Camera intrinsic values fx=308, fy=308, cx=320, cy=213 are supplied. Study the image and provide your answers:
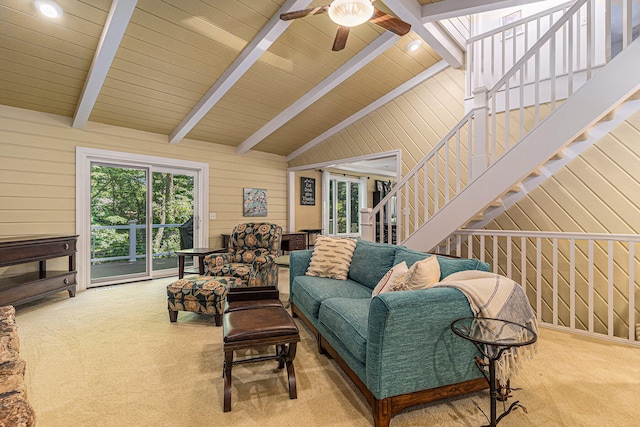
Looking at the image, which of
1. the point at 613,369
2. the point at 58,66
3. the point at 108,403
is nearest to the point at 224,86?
the point at 58,66

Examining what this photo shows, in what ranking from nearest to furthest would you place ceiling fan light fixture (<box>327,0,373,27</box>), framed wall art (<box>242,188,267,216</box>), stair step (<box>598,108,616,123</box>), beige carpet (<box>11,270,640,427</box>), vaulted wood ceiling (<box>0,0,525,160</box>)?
beige carpet (<box>11,270,640,427</box>)
ceiling fan light fixture (<box>327,0,373,27</box>)
stair step (<box>598,108,616,123</box>)
vaulted wood ceiling (<box>0,0,525,160</box>)
framed wall art (<box>242,188,267,216</box>)

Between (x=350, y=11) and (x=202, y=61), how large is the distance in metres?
2.05

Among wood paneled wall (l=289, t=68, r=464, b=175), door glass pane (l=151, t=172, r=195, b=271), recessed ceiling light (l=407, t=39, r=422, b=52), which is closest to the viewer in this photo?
recessed ceiling light (l=407, t=39, r=422, b=52)

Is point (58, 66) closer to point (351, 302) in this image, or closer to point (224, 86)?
point (224, 86)

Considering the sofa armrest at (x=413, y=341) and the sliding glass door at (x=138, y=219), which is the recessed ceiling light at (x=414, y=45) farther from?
the sliding glass door at (x=138, y=219)

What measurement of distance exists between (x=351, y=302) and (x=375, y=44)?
3.16m

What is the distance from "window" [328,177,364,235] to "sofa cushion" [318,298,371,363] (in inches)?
218

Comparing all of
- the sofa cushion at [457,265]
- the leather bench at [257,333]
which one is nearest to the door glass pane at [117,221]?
the leather bench at [257,333]

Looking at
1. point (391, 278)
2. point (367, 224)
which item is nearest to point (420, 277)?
point (391, 278)

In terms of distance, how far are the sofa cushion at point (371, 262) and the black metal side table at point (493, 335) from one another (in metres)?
1.02

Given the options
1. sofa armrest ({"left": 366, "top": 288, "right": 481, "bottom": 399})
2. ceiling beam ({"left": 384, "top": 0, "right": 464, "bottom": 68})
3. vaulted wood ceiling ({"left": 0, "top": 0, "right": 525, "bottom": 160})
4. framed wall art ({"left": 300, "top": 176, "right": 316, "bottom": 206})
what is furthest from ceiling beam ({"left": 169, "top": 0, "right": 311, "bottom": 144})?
framed wall art ({"left": 300, "top": 176, "right": 316, "bottom": 206})

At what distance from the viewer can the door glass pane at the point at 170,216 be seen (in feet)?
16.5

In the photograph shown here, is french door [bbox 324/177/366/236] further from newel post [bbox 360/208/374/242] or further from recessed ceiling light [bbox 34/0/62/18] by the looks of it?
recessed ceiling light [bbox 34/0/62/18]

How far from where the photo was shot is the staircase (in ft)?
7.57
